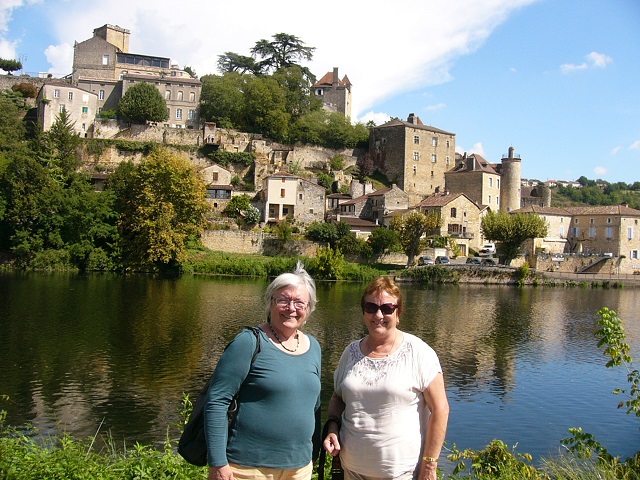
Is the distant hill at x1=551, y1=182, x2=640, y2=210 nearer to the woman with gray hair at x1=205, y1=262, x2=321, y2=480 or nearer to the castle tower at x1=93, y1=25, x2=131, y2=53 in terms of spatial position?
the castle tower at x1=93, y1=25, x2=131, y2=53

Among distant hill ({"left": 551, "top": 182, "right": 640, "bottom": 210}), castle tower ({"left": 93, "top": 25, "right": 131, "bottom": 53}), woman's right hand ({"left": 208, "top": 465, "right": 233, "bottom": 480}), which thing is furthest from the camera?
distant hill ({"left": 551, "top": 182, "right": 640, "bottom": 210})

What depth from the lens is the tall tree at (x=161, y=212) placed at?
40688 millimetres

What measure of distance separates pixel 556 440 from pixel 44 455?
8856mm

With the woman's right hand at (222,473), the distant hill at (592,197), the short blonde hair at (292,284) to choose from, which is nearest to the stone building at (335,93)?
the distant hill at (592,197)

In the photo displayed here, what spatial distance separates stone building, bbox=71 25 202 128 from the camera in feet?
→ 197

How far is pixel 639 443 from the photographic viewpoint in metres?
11.2

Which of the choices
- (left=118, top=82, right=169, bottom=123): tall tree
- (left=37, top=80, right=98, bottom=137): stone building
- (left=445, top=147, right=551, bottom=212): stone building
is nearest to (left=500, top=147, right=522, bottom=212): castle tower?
(left=445, top=147, right=551, bottom=212): stone building

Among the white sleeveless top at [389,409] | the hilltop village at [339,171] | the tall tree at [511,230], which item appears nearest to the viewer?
the white sleeveless top at [389,409]

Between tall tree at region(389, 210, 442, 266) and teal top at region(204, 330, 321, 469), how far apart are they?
4310cm

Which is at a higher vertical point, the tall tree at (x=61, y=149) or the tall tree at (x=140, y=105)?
the tall tree at (x=140, y=105)

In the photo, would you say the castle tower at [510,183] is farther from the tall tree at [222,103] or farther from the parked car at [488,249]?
the tall tree at [222,103]

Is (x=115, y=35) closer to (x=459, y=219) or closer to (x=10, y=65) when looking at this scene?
(x=10, y=65)

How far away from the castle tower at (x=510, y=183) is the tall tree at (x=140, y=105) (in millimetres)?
35212

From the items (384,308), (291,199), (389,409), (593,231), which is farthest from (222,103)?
(389,409)
